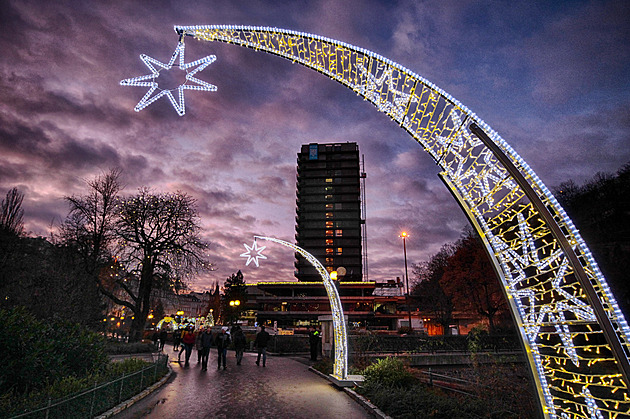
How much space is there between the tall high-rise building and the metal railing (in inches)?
3493

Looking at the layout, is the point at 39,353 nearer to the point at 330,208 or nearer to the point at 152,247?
the point at 152,247

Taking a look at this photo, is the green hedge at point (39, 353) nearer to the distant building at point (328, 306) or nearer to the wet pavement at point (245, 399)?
the wet pavement at point (245, 399)

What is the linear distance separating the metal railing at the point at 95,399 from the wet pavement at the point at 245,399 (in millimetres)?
407

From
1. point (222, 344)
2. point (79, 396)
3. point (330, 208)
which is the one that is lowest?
point (79, 396)

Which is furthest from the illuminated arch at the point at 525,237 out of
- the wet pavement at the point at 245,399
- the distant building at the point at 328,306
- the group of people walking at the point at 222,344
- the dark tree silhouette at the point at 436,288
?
the distant building at the point at 328,306

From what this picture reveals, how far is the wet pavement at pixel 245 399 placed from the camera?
8.33 meters

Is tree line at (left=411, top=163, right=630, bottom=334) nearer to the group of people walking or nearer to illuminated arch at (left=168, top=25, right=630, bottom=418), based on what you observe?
the group of people walking

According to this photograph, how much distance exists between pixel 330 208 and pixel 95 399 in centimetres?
10244

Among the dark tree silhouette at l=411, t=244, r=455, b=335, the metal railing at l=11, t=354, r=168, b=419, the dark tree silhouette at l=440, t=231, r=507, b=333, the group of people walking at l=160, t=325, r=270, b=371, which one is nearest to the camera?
the metal railing at l=11, t=354, r=168, b=419

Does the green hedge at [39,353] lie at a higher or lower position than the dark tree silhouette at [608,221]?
lower

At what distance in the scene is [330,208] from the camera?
109312 millimetres

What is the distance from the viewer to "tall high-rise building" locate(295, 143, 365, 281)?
104 meters

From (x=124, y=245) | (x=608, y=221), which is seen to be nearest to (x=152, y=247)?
(x=124, y=245)

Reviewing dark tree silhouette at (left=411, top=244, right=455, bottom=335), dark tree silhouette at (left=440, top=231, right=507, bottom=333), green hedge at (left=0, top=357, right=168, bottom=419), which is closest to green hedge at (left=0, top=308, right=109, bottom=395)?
green hedge at (left=0, top=357, right=168, bottom=419)
